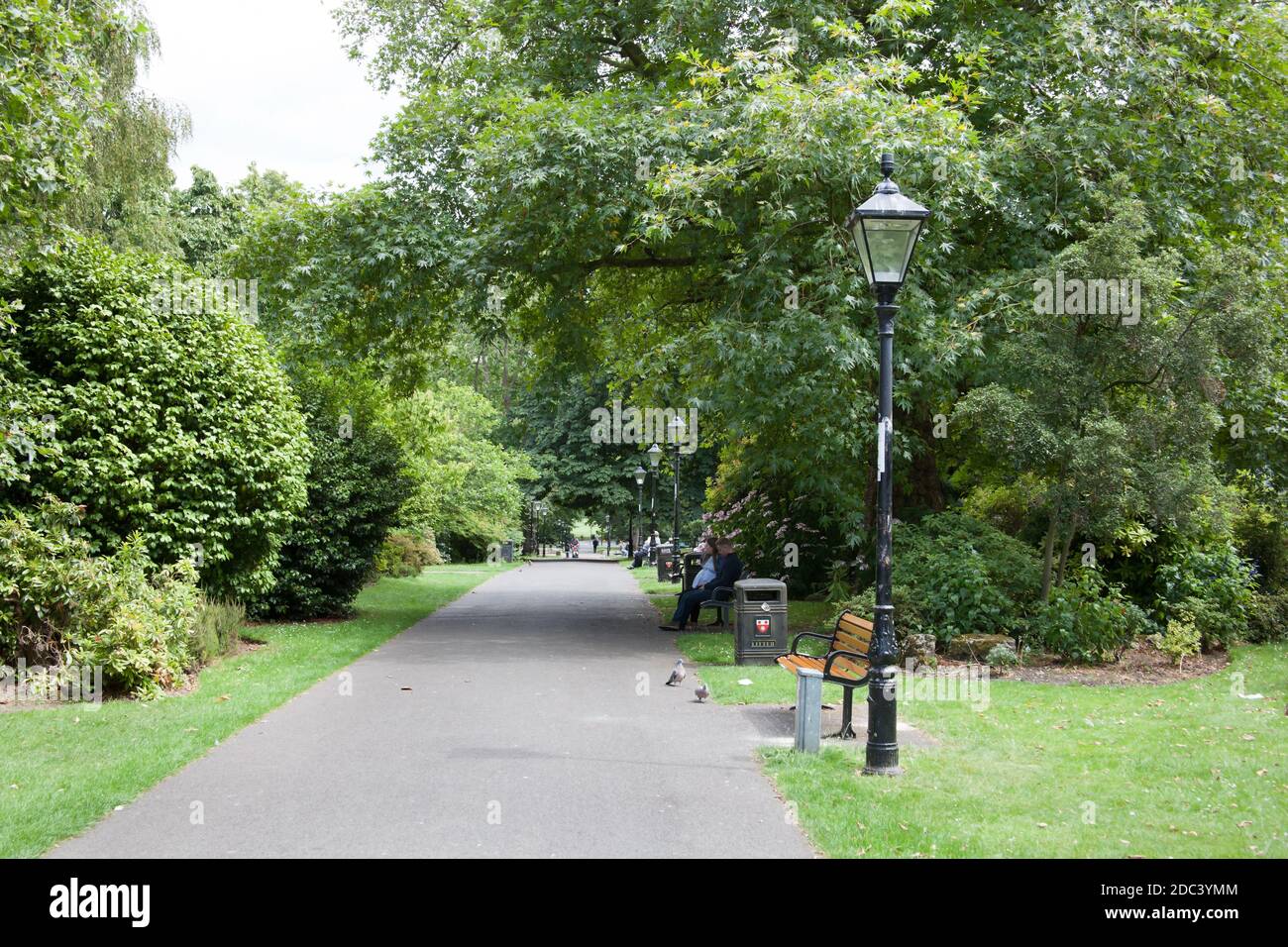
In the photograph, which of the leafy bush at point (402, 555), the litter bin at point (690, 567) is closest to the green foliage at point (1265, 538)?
the litter bin at point (690, 567)

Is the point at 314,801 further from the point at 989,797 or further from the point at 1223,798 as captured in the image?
the point at 1223,798

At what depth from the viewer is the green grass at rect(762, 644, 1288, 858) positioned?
577 centimetres

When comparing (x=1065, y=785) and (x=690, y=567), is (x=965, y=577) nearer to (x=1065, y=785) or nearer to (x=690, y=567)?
(x=1065, y=785)

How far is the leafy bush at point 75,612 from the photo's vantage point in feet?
33.6

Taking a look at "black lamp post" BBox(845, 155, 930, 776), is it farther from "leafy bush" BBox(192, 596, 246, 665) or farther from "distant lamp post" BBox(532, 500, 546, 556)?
"distant lamp post" BBox(532, 500, 546, 556)

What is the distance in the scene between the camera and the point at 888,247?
26.2ft

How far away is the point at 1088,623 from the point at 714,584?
6165 millimetres

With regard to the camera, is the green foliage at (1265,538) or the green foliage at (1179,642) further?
the green foliage at (1265,538)

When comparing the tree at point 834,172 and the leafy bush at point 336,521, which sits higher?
the tree at point 834,172

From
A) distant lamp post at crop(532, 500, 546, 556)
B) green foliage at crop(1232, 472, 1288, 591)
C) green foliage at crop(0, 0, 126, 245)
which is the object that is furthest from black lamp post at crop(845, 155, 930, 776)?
distant lamp post at crop(532, 500, 546, 556)

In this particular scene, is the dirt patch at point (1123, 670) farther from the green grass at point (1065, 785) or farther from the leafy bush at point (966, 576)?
the green grass at point (1065, 785)

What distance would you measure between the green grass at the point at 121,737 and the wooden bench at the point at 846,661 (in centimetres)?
491

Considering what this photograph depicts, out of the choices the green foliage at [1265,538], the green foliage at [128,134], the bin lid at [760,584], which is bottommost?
the bin lid at [760,584]
